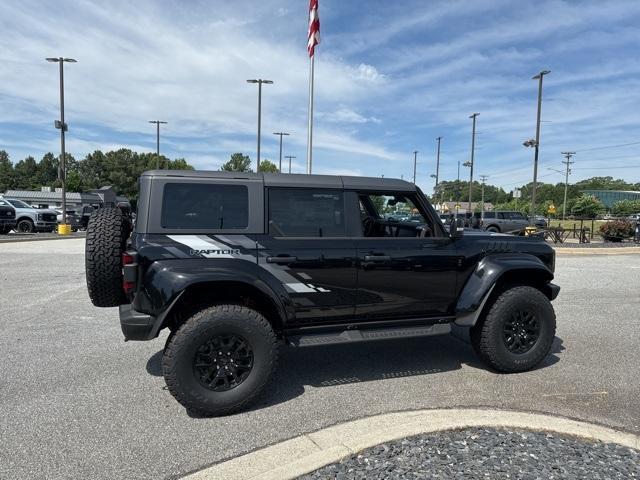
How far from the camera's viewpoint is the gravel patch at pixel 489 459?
2596 millimetres

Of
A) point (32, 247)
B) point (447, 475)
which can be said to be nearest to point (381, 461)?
point (447, 475)

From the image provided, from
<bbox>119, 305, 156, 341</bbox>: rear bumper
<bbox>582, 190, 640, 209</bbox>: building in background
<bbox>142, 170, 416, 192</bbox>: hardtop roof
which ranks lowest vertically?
<bbox>119, 305, 156, 341</bbox>: rear bumper

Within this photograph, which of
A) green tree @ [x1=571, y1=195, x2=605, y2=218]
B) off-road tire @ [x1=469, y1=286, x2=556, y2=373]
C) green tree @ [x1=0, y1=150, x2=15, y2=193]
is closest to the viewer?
off-road tire @ [x1=469, y1=286, x2=556, y2=373]

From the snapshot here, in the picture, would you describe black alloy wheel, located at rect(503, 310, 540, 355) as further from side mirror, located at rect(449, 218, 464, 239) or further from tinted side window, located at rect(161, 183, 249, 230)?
tinted side window, located at rect(161, 183, 249, 230)

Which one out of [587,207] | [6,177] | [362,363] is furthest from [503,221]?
[6,177]

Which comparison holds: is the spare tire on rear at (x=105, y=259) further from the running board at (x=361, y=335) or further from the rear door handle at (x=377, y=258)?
the rear door handle at (x=377, y=258)

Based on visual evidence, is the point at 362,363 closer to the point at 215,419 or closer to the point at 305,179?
the point at 215,419

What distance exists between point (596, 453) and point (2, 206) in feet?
81.9

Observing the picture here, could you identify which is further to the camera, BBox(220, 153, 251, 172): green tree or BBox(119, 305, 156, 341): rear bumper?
BBox(220, 153, 251, 172): green tree

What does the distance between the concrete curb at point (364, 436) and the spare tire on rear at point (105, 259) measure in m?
1.76

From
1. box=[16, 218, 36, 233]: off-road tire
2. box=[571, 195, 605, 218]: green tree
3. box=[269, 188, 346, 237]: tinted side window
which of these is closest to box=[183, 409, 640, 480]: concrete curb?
box=[269, 188, 346, 237]: tinted side window

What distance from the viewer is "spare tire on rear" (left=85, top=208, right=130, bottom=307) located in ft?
12.1

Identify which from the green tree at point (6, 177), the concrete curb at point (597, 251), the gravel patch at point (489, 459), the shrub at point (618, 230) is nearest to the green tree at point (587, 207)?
the shrub at point (618, 230)

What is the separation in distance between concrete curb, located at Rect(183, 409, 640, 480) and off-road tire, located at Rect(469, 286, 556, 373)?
918 mm
